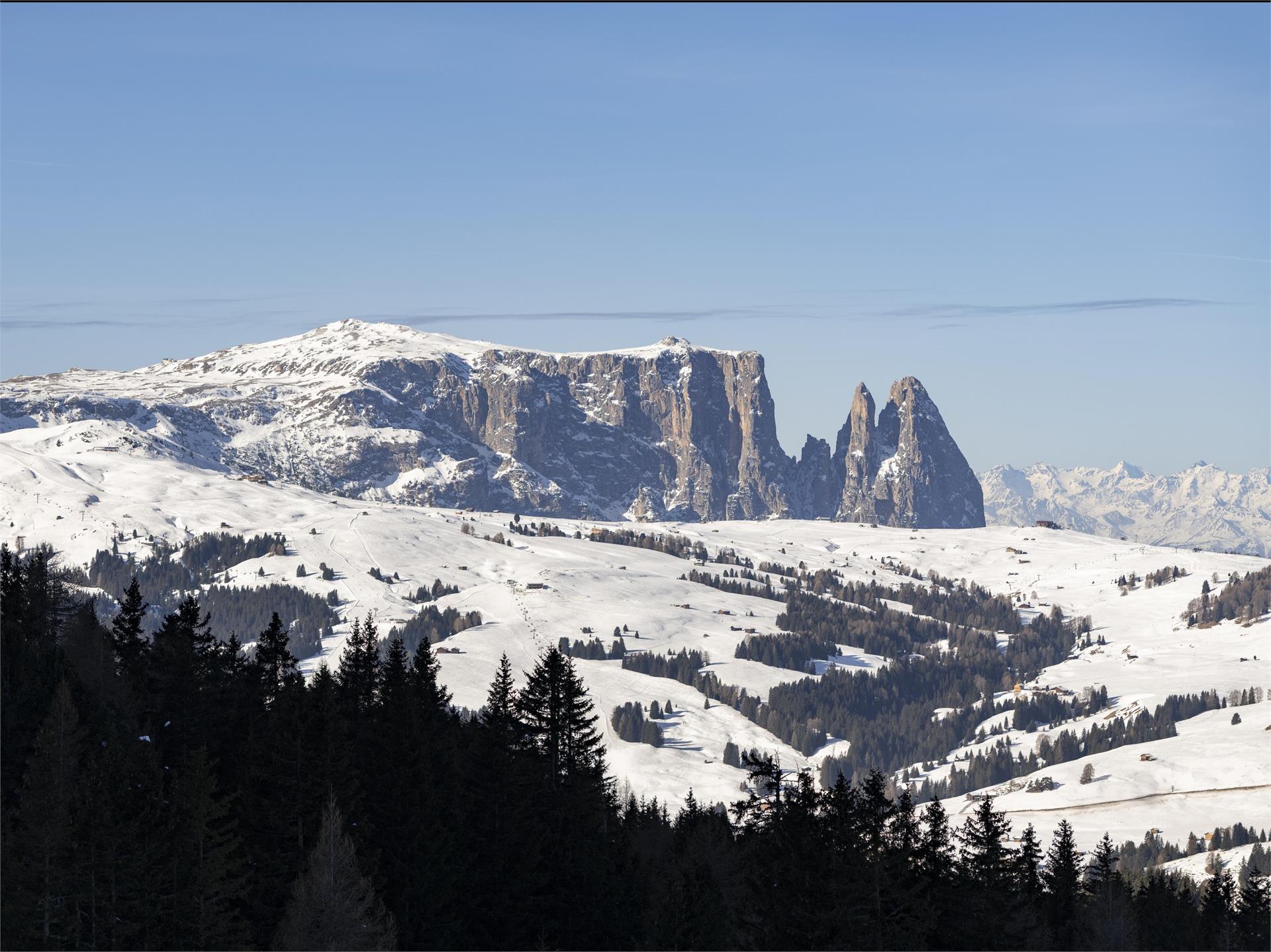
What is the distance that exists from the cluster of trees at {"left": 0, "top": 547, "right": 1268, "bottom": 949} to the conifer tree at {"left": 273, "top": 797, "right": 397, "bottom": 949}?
128 millimetres

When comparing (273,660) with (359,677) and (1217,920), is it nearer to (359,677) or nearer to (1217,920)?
(359,677)

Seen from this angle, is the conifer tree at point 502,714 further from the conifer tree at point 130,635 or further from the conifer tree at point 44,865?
the conifer tree at point 44,865

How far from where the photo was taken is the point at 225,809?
249 ft

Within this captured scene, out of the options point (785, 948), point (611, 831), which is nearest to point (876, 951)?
point (785, 948)

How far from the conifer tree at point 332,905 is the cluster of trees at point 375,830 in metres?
0.13

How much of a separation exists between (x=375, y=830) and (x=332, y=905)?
40.9 feet

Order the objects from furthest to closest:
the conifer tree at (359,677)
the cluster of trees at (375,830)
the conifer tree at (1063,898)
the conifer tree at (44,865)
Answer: the conifer tree at (1063,898) < the conifer tree at (359,677) < the cluster of trees at (375,830) < the conifer tree at (44,865)

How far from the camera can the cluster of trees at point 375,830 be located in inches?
2894

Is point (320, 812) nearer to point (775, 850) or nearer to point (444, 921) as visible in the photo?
point (444, 921)

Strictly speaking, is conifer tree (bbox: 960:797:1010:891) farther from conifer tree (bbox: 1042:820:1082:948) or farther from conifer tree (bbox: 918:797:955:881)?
conifer tree (bbox: 918:797:955:881)

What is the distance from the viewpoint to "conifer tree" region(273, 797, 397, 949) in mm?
74000

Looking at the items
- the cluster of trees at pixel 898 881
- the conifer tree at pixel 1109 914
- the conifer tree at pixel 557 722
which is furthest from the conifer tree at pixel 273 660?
the conifer tree at pixel 1109 914

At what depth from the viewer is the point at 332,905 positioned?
74.1 metres

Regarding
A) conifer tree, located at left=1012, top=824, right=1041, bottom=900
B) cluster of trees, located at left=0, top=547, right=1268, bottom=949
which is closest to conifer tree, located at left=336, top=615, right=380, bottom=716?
cluster of trees, located at left=0, top=547, right=1268, bottom=949
